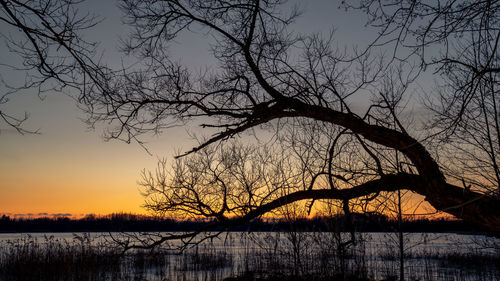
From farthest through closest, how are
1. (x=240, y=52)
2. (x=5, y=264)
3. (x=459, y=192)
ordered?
1. (x=5, y=264)
2. (x=240, y=52)
3. (x=459, y=192)

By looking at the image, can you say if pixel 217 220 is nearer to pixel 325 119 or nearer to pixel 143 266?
pixel 325 119

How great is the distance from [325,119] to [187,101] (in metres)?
1.96

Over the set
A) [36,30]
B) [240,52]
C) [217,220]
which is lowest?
[217,220]

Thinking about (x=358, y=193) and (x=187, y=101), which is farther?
(x=187, y=101)

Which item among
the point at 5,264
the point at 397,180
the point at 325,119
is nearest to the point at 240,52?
the point at 325,119

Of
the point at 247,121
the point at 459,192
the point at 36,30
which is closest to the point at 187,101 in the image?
the point at 247,121

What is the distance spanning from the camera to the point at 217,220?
560 centimetres

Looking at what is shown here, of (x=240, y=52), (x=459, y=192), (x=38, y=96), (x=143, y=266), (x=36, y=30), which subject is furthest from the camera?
(x=143, y=266)

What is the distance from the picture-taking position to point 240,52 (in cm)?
554

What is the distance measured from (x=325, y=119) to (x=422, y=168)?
1.27 metres

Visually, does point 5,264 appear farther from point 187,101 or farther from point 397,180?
point 397,180

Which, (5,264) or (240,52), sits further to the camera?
(5,264)

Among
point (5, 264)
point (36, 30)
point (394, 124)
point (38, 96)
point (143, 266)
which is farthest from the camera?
point (143, 266)

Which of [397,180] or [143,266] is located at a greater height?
[397,180]
